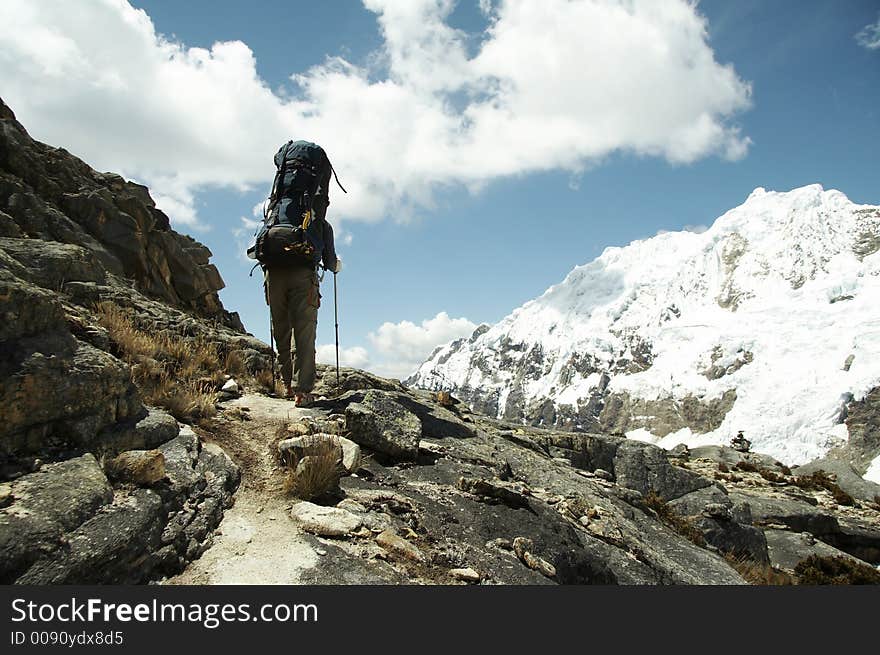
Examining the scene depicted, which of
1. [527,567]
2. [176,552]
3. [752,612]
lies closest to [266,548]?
[176,552]

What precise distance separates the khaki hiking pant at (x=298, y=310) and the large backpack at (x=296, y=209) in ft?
0.80

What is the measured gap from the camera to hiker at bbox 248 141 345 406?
329 inches

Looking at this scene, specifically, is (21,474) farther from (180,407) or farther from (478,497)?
(478,497)

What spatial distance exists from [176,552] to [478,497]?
2949 mm

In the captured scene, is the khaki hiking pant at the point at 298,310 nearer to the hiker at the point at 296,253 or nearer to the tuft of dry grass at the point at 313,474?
the hiker at the point at 296,253

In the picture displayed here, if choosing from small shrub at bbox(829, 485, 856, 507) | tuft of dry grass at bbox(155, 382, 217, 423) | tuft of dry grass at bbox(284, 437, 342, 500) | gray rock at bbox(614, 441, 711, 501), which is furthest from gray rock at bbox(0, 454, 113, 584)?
small shrub at bbox(829, 485, 856, 507)

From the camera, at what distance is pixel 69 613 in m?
2.70

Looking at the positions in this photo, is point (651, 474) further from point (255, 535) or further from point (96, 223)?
point (96, 223)

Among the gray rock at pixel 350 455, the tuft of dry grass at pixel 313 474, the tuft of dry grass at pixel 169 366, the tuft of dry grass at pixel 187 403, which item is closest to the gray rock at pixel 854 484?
the gray rock at pixel 350 455

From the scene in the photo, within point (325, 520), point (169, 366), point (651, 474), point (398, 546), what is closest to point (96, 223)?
point (169, 366)

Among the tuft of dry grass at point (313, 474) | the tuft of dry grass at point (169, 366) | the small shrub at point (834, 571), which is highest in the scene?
the tuft of dry grass at point (169, 366)

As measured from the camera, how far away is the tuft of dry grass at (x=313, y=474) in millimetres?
4625

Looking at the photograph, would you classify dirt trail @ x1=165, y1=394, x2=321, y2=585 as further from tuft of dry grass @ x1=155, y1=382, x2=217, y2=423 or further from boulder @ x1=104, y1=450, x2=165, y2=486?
boulder @ x1=104, y1=450, x2=165, y2=486

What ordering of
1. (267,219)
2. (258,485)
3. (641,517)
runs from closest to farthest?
(258,485) < (641,517) < (267,219)
